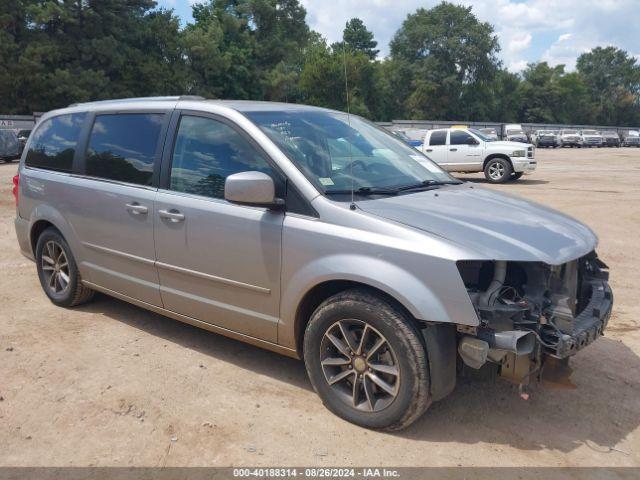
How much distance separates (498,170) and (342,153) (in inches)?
583

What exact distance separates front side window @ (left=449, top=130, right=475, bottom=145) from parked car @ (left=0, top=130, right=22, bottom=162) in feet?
61.3

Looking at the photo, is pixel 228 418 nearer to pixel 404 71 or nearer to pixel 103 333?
pixel 103 333

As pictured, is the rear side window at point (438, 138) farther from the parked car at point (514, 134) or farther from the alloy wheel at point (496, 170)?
the parked car at point (514, 134)

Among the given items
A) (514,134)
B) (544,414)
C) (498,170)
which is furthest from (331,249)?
(514,134)

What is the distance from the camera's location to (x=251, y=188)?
128 inches

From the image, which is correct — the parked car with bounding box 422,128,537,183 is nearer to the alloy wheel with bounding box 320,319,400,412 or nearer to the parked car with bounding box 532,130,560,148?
the alloy wheel with bounding box 320,319,400,412

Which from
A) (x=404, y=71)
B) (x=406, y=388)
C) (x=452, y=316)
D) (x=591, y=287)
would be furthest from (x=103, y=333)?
(x=404, y=71)

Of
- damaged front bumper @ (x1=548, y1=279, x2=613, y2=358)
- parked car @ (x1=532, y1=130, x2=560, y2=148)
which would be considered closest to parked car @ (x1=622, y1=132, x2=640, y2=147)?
parked car @ (x1=532, y1=130, x2=560, y2=148)

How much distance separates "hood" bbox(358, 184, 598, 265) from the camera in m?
2.94

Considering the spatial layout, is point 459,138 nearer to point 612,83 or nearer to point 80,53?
point 80,53

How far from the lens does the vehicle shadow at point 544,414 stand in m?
3.14

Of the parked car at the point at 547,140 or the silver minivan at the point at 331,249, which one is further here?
the parked car at the point at 547,140

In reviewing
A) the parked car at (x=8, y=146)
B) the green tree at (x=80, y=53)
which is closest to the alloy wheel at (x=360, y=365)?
the parked car at (x=8, y=146)

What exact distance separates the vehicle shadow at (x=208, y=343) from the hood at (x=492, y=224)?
1354 mm
